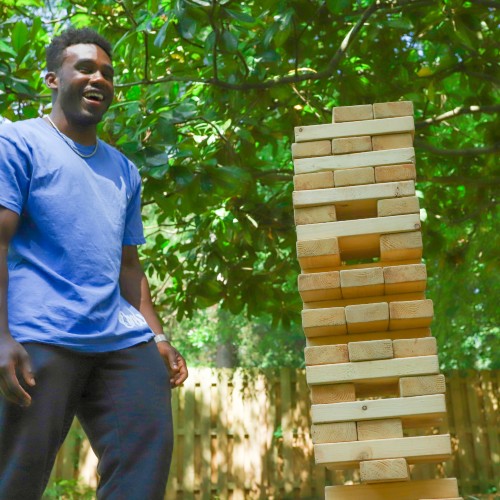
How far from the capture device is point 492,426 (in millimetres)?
10273

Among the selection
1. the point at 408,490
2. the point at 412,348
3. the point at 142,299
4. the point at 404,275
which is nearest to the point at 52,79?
the point at 142,299

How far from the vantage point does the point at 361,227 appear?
3.37 m

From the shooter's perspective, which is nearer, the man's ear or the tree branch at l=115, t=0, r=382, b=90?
the man's ear

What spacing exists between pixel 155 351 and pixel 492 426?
8316 millimetres

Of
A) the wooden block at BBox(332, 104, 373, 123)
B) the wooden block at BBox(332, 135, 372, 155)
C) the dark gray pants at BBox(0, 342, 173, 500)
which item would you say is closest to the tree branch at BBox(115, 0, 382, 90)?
the wooden block at BBox(332, 104, 373, 123)

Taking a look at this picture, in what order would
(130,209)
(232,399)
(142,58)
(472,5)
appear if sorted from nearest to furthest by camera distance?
(130,209) → (472,5) → (142,58) → (232,399)

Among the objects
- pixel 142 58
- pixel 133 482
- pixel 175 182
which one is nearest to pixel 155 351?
pixel 133 482

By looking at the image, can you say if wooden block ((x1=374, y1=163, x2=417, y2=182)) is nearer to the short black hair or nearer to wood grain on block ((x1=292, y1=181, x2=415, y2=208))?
wood grain on block ((x1=292, y1=181, x2=415, y2=208))

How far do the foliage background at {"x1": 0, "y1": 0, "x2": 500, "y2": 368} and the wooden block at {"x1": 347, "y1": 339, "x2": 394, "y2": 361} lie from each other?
5.46 ft

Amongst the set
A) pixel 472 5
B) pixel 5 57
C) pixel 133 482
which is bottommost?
pixel 133 482

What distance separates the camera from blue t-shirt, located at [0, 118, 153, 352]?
255cm

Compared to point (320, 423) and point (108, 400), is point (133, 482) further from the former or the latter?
point (320, 423)

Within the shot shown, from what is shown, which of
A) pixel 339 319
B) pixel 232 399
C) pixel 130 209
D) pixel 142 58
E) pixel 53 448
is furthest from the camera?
pixel 232 399

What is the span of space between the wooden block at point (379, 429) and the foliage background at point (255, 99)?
1.84 metres
